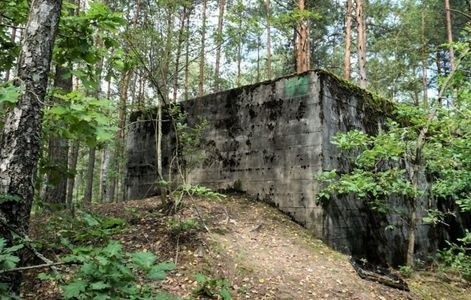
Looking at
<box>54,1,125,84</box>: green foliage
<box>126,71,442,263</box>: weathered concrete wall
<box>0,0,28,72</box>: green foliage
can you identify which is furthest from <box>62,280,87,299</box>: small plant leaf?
<box>126,71,442,263</box>: weathered concrete wall

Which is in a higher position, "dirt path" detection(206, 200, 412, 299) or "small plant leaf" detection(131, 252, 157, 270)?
"small plant leaf" detection(131, 252, 157, 270)

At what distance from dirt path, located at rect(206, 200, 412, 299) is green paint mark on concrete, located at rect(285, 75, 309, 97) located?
2.38m

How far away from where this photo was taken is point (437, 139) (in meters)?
6.66

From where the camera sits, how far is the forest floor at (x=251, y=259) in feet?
15.9

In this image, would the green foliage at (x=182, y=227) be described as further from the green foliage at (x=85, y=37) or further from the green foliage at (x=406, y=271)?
the green foliage at (x=406, y=271)

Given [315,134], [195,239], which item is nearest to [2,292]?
[195,239]

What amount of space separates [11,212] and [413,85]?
22.2 metres

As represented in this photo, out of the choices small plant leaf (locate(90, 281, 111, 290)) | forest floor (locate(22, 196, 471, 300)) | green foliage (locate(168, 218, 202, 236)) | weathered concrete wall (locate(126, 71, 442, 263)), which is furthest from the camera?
weathered concrete wall (locate(126, 71, 442, 263))

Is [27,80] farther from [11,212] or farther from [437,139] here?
[437,139]

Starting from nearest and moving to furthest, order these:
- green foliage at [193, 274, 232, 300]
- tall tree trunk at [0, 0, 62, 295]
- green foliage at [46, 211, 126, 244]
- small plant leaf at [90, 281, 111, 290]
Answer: small plant leaf at [90, 281, 111, 290], tall tree trunk at [0, 0, 62, 295], green foliage at [46, 211, 126, 244], green foliage at [193, 274, 232, 300]

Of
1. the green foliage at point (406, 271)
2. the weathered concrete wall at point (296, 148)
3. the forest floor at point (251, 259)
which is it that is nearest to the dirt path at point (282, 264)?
the forest floor at point (251, 259)

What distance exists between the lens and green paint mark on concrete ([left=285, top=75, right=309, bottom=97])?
24.3 ft

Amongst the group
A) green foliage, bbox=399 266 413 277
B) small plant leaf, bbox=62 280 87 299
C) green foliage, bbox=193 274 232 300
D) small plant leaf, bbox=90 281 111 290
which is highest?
small plant leaf, bbox=90 281 111 290

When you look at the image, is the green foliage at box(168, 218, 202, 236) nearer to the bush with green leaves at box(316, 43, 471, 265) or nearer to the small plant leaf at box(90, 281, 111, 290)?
the bush with green leaves at box(316, 43, 471, 265)
